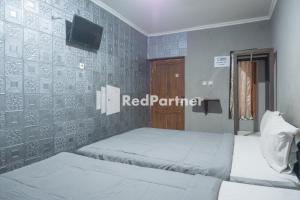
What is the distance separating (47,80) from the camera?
211cm

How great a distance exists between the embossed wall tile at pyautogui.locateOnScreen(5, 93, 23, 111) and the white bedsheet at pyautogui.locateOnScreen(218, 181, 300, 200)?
6.00ft

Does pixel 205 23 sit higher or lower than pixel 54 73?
higher

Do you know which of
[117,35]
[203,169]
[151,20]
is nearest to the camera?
[203,169]

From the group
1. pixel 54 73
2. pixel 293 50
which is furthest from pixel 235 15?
pixel 54 73

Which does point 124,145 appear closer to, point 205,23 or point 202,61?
point 202,61

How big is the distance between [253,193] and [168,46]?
3595 mm

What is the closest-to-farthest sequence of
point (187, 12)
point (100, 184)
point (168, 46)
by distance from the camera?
point (100, 184) < point (187, 12) < point (168, 46)

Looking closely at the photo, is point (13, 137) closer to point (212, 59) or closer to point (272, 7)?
point (212, 59)

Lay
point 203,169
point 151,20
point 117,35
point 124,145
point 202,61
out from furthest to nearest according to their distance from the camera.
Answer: point 202,61
point 151,20
point 117,35
point 124,145
point 203,169

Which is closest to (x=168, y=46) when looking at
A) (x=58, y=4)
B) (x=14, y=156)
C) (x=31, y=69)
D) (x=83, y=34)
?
(x=83, y=34)

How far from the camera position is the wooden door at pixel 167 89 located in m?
4.28

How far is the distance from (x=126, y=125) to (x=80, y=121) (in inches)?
47.4

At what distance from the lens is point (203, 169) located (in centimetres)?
151

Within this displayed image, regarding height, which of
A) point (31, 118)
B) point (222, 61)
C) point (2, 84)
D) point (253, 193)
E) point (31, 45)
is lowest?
point (253, 193)
